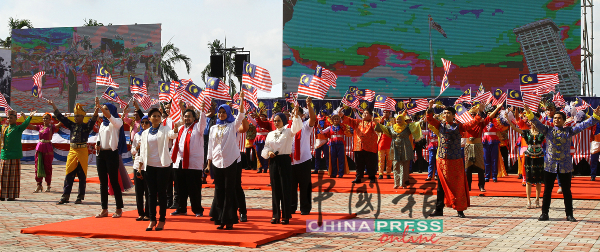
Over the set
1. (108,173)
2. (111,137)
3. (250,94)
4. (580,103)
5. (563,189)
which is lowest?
(563,189)

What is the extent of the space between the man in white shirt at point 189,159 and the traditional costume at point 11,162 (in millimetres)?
4257

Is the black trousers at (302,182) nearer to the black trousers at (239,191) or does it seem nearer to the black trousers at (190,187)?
the black trousers at (239,191)

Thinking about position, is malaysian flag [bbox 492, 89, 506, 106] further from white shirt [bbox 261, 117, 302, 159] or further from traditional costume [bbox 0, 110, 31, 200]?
traditional costume [bbox 0, 110, 31, 200]

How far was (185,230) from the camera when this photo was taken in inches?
308

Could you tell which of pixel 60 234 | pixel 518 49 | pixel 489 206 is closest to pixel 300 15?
pixel 518 49

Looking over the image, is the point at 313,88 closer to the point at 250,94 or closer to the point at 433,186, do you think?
the point at 250,94

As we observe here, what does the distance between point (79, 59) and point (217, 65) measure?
14.0 m

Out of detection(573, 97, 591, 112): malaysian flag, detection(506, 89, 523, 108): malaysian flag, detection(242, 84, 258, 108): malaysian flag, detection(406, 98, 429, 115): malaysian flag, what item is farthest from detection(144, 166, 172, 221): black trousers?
detection(573, 97, 591, 112): malaysian flag

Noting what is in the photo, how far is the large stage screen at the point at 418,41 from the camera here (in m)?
24.9

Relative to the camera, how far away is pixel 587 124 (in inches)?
349

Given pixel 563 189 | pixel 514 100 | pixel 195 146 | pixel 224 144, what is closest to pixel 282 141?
pixel 224 144

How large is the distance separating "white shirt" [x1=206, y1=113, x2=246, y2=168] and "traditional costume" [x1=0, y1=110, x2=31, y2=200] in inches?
224

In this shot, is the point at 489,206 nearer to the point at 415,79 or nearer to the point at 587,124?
the point at 587,124

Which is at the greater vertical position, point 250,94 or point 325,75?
point 325,75
